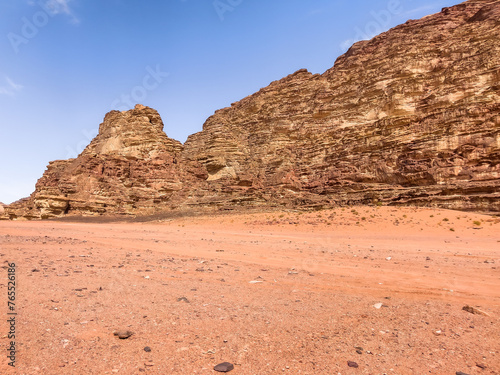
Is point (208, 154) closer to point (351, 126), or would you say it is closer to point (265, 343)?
point (351, 126)

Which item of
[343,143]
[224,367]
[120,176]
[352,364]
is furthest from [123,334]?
[120,176]

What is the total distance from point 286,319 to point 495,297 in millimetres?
3191

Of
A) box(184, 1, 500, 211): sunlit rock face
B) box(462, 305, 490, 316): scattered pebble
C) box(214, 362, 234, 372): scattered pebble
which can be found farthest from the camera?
box(184, 1, 500, 211): sunlit rock face

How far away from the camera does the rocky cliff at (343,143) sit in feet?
91.0

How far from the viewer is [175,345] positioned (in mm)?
2666

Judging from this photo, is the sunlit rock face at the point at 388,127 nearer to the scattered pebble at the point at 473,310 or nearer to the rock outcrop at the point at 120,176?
the rock outcrop at the point at 120,176

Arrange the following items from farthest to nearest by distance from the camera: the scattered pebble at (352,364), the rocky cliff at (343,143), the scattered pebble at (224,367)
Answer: the rocky cliff at (343,143) → the scattered pebble at (352,364) → the scattered pebble at (224,367)

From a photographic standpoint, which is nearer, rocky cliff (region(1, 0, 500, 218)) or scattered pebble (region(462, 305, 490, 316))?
scattered pebble (region(462, 305, 490, 316))

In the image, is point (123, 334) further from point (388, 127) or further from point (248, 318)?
point (388, 127)

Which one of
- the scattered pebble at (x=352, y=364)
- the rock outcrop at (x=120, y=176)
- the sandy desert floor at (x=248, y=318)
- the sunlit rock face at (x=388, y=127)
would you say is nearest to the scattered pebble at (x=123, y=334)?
the sandy desert floor at (x=248, y=318)

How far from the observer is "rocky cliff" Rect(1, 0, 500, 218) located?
27.7 metres

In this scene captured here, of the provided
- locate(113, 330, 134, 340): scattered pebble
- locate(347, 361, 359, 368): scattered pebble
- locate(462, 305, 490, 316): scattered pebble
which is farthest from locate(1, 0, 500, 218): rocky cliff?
locate(113, 330, 134, 340): scattered pebble

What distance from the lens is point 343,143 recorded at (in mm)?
37438

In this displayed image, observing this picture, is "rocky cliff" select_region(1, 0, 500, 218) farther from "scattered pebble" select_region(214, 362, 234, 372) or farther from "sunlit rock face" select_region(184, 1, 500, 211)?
"scattered pebble" select_region(214, 362, 234, 372)
